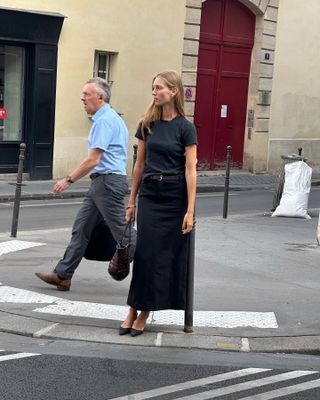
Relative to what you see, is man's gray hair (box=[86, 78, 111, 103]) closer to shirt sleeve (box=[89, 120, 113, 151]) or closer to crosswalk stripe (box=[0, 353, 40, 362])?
shirt sleeve (box=[89, 120, 113, 151])

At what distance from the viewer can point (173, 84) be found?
6199mm

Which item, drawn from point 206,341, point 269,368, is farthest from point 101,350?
point 269,368

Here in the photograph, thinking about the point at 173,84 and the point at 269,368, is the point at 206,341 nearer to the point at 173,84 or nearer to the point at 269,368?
the point at 269,368

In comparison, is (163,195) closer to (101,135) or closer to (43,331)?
(101,135)

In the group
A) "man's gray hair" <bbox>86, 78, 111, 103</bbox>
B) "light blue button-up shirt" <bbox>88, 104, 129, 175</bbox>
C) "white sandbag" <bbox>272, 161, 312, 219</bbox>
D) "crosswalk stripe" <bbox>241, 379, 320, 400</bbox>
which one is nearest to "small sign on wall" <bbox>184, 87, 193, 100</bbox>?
"white sandbag" <bbox>272, 161, 312, 219</bbox>

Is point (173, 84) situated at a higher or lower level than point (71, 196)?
higher

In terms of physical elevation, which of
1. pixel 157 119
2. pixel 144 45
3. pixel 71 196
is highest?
pixel 144 45

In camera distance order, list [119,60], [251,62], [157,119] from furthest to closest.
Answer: [251,62] → [119,60] → [157,119]

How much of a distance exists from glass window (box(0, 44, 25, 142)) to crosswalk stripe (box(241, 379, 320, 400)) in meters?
13.8

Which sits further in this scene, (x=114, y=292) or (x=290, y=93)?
(x=290, y=93)

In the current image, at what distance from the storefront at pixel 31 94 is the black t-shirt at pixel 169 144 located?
1250cm

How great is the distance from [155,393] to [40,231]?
21.8ft

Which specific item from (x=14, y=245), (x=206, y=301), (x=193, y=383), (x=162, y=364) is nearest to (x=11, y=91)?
(x=14, y=245)

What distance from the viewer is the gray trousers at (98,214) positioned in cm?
726
